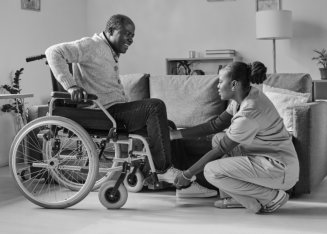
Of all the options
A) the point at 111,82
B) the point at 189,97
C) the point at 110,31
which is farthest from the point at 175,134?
the point at 189,97

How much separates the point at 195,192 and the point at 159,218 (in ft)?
1.73

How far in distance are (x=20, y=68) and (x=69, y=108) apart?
2.32 m

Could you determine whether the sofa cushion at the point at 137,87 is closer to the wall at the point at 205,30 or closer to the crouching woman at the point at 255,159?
the crouching woman at the point at 255,159

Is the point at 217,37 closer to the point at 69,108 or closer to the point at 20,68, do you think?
the point at 20,68

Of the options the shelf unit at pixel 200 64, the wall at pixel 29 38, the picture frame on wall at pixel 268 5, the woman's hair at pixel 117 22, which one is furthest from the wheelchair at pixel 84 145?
the picture frame on wall at pixel 268 5

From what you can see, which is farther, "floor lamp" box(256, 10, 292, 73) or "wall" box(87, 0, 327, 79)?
"wall" box(87, 0, 327, 79)

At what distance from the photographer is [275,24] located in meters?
6.16

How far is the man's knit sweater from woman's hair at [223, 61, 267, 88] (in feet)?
A: 2.30

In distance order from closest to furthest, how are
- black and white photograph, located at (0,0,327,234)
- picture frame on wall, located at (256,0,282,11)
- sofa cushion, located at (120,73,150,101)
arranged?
black and white photograph, located at (0,0,327,234) → sofa cushion, located at (120,73,150,101) → picture frame on wall, located at (256,0,282,11)

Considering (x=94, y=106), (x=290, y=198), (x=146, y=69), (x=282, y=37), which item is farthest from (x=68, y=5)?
(x=290, y=198)

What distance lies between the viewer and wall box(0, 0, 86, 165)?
17.6 ft

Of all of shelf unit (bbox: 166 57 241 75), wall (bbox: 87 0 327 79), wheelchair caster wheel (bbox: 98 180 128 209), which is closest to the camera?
wheelchair caster wheel (bbox: 98 180 128 209)

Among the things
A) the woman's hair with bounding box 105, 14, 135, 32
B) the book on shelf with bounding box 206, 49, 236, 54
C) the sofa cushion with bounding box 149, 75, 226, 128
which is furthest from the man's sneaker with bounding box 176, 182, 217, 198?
the book on shelf with bounding box 206, 49, 236, 54

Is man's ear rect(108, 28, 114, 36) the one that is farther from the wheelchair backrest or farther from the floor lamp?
the floor lamp
